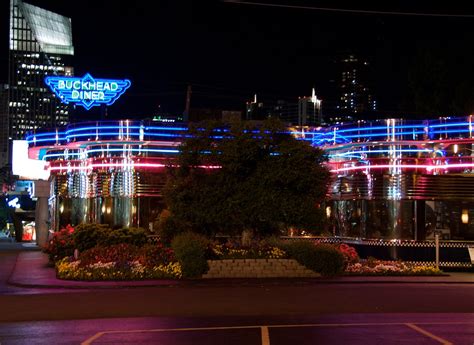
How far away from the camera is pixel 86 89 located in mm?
42625

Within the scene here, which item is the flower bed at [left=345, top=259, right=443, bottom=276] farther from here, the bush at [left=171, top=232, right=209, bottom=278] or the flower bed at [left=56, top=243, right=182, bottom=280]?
the flower bed at [left=56, top=243, right=182, bottom=280]

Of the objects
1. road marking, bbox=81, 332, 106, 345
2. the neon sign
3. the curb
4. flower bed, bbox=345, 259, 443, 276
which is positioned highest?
the neon sign

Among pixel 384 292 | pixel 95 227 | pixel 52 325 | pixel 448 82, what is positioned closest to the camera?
pixel 52 325

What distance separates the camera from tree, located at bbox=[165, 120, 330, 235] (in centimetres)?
2658

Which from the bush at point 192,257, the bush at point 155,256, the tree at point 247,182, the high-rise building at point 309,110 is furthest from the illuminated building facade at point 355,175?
the high-rise building at point 309,110

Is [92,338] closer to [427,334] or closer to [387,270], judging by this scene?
[427,334]

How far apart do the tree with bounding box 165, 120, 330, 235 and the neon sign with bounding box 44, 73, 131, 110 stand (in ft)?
53.3

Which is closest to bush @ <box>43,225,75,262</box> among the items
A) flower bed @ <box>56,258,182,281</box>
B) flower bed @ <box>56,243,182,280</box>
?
flower bed @ <box>56,243,182,280</box>

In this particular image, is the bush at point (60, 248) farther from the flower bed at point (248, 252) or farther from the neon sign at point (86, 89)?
the neon sign at point (86, 89)

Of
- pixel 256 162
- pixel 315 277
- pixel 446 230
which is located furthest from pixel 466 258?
pixel 256 162

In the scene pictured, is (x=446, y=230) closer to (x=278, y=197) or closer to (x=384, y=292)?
(x=278, y=197)

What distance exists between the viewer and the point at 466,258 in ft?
99.1

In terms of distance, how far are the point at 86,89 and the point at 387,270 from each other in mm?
22396

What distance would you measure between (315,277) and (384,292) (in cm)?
453
